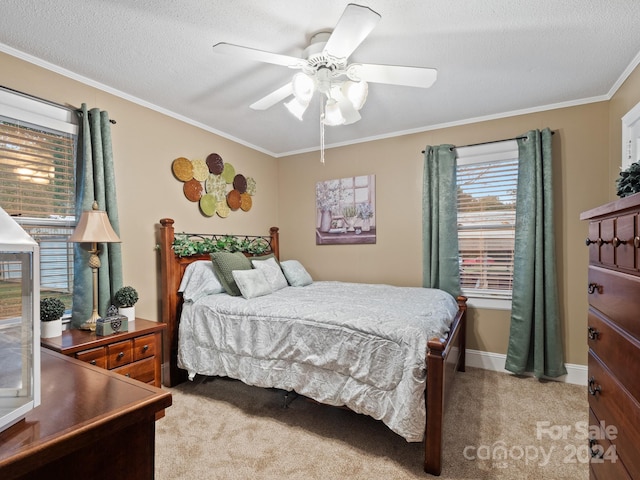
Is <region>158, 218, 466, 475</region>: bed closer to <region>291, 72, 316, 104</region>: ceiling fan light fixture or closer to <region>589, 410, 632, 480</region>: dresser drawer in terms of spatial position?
<region>589, 410, 632, 480</region>: dresser drawer

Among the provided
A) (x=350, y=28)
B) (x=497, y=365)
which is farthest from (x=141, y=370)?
(x=497, y=365)

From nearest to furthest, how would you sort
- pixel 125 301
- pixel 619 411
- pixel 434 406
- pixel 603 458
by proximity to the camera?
pixel 619 411 < pixel 603 458 < pixel 434 406 < pixel 125 301

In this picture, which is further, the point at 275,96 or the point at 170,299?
the point at 170,299

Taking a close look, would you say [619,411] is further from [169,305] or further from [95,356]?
[169,305]

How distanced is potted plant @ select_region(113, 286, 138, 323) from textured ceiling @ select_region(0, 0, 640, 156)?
1.62 meters

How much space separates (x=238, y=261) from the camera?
3.08 metres

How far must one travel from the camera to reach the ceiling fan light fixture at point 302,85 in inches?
73.7

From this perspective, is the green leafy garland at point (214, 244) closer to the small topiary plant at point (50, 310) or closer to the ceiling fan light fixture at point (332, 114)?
the small topiary plant at point (50, 310)

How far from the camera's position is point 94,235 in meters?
2.16

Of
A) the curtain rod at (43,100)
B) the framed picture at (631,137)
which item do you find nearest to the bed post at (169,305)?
the curtain rod at (43,100)

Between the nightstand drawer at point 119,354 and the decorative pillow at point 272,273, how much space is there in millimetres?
1266

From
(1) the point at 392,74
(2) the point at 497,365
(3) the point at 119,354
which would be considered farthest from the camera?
(2) the point at 497,365

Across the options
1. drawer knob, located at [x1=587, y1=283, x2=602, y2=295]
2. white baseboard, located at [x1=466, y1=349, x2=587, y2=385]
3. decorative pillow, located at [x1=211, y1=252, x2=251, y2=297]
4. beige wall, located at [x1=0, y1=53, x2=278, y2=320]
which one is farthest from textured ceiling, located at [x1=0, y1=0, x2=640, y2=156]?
white baseboard, located at [x1=466, y1=349, x2=587, y2=385]

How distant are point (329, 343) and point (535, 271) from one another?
2093mm
